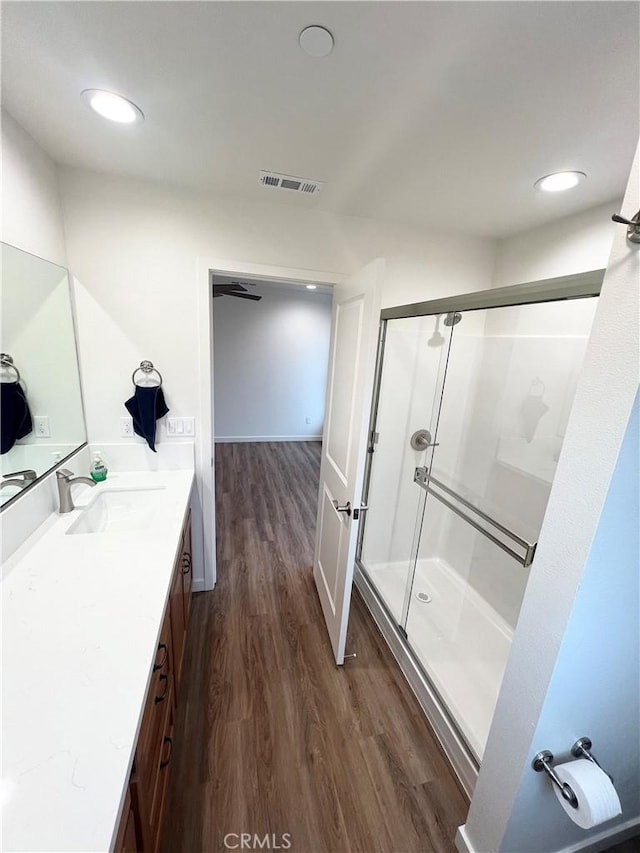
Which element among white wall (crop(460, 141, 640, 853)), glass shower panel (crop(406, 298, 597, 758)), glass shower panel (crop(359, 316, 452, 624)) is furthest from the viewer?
glass shower panel (crop(359, 316, 452, 624))

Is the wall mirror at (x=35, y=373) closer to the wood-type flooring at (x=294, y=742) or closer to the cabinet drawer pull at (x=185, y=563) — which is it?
the cabinet drawer pull at (x=185, y=563)

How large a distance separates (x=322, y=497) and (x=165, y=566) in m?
1.25

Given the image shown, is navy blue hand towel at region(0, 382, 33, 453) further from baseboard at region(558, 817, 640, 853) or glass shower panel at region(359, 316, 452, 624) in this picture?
baseboard at region(558, 817, 640, 853)

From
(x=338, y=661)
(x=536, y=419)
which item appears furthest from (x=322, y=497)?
(x=536, y=419)

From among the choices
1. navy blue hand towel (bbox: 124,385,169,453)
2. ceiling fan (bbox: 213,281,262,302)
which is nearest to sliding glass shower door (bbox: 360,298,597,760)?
navy blue hand towel (bbox: 124,385,169,453)

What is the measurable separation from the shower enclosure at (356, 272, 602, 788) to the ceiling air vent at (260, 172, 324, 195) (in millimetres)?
775

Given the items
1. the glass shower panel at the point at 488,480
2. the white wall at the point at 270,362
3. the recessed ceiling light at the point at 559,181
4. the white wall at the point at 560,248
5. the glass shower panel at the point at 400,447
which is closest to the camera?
the recessed ceiling light at the point at 559,181

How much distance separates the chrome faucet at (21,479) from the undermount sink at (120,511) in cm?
26

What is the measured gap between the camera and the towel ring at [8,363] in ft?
4.22

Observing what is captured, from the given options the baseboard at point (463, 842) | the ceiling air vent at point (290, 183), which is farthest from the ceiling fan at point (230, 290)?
the baseboard at point (463, 842)

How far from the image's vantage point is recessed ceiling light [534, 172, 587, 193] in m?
1.40

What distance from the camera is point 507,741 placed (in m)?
1.03

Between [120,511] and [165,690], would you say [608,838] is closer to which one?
[165,690]

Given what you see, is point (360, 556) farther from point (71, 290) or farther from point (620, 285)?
point (71, 290)
